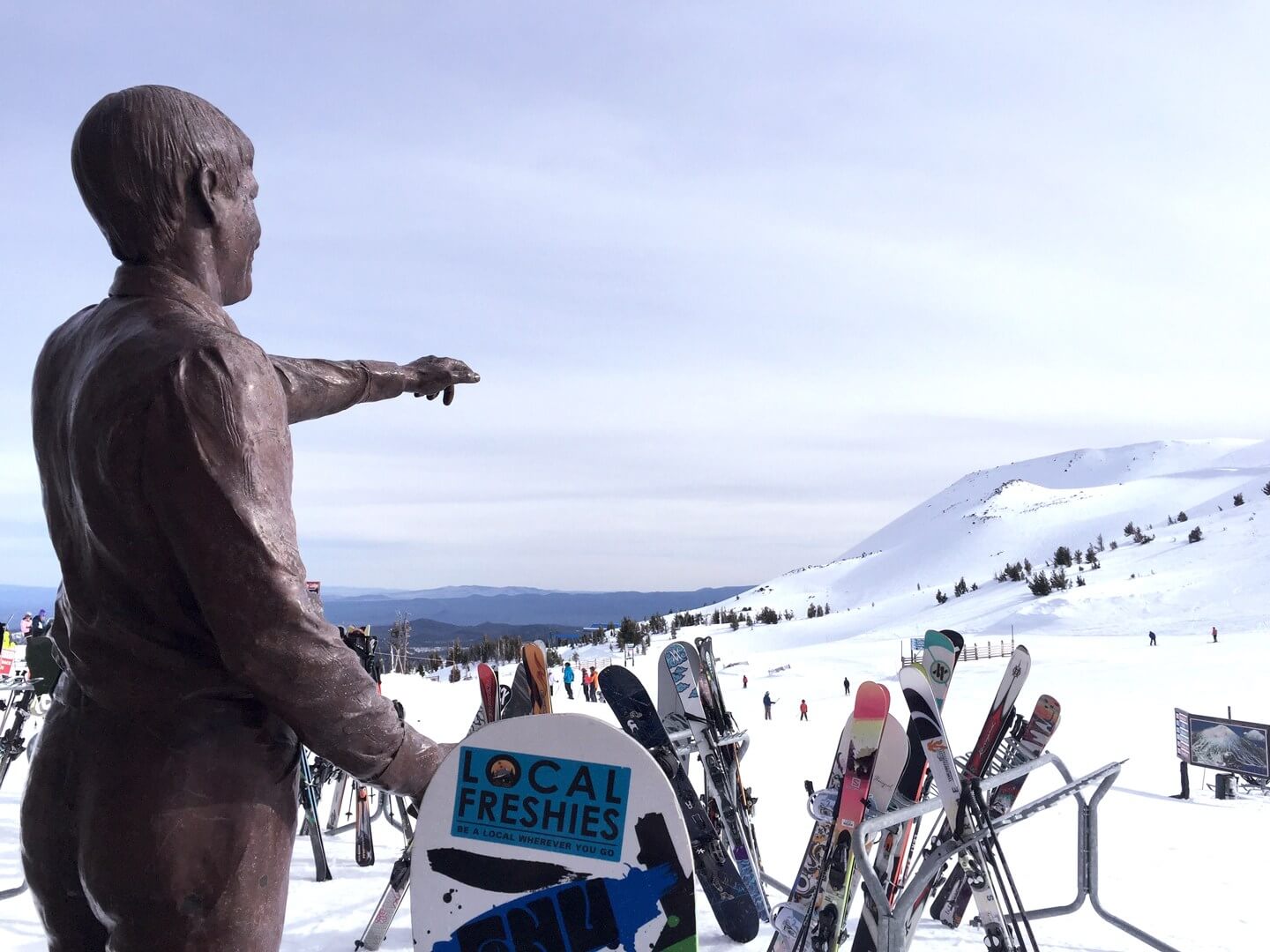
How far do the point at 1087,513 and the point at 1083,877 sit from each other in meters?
81.1

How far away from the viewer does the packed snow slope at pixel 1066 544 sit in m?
32.2

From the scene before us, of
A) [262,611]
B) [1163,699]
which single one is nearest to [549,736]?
[262,611]

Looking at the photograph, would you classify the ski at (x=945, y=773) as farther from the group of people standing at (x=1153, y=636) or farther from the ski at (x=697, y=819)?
the group of people standing at (x=1153, y=636)

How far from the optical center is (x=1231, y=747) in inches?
481

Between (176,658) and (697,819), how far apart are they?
4.58 meters

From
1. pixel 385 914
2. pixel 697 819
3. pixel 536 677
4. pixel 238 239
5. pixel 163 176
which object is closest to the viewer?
pixel 163 176

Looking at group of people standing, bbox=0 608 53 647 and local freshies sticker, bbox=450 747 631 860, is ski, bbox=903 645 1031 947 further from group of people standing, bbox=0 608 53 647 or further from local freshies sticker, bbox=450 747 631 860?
group of people standing, bbox=0 608 53 647

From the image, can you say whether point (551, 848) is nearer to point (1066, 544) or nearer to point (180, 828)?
point (180, 828)

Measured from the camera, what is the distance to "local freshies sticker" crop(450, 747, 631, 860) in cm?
149

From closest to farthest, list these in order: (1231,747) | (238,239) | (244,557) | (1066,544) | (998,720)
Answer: (244,557) → (238,239) → (998,720) → (1231,747) → (1066,544)

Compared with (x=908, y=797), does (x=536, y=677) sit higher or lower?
higher

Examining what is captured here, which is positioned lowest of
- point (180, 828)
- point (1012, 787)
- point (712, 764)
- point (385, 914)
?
point (385, 914)

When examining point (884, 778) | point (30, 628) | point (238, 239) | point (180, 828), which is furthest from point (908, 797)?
point (30, 628)

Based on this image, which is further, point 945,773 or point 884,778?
point 884,778
